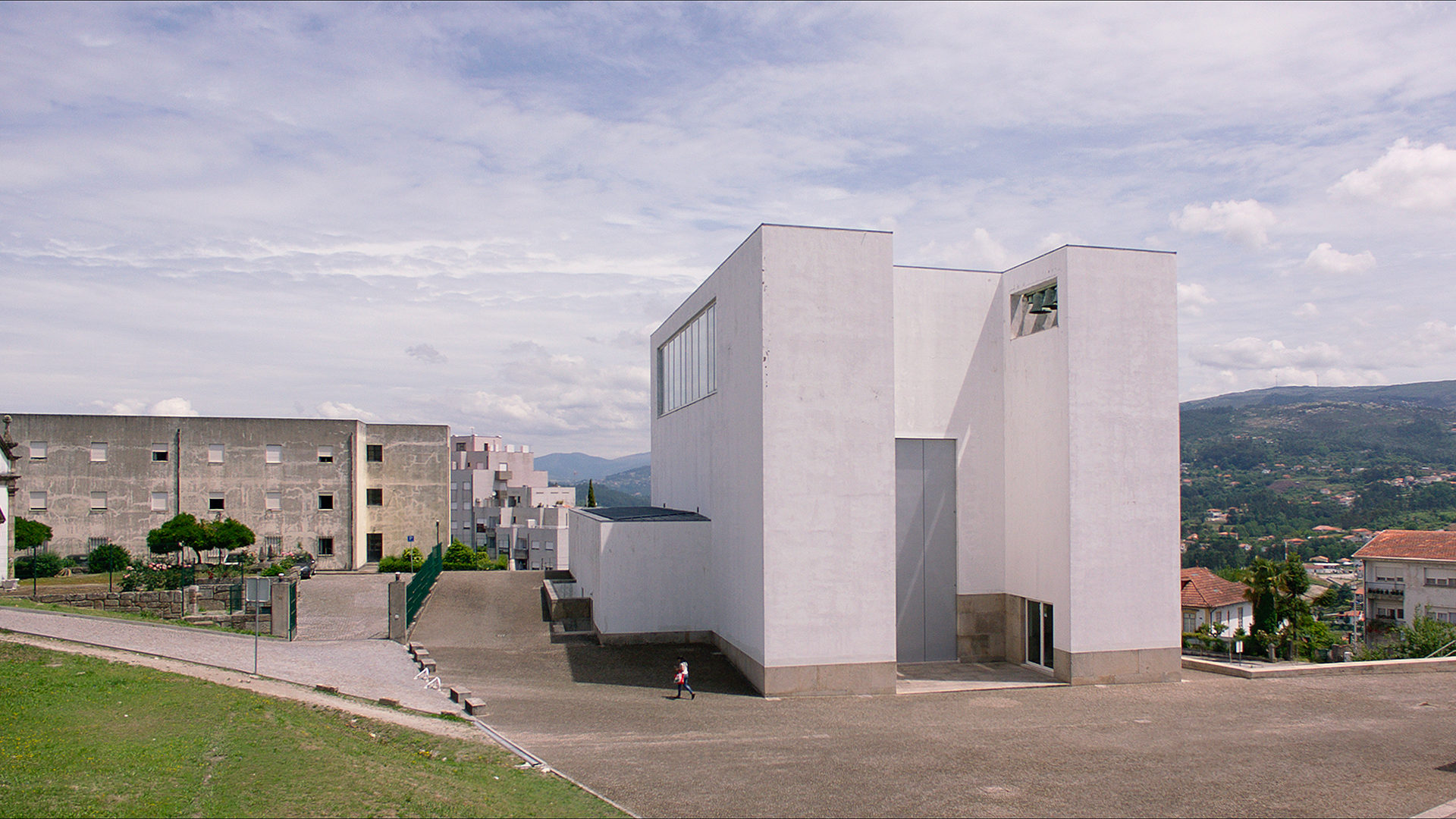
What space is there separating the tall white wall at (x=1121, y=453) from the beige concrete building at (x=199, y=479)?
148 ft

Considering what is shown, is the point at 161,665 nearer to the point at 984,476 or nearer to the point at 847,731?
the point at 847,731

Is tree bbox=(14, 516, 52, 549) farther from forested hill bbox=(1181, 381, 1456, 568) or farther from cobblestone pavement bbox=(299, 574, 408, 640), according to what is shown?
forested hill bbox=(1181, 381, 1456, 568)

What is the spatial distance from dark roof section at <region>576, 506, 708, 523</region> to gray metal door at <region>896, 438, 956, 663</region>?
559 centimetres

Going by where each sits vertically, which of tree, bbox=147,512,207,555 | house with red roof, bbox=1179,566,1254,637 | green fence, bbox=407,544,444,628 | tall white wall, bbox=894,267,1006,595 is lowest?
house with red roof, bbox=1179,566,1254,637

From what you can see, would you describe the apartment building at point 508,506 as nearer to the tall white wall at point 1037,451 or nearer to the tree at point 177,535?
the tree at point 177,535

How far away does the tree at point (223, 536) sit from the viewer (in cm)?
3909

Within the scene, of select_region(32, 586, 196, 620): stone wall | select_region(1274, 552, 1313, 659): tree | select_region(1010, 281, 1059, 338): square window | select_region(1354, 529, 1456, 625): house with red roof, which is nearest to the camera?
select_region(1010, 281, 1059, 338): square window

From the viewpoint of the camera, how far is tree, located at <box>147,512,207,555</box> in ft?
125

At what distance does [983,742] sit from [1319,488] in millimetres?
183935

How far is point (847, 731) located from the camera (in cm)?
1570

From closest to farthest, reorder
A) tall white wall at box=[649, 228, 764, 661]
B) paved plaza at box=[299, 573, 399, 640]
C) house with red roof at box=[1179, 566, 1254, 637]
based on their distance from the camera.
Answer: tall white wall at box=[649, 228, 764, 661], paved plaza at box=[299, 573, 399, 640], house with red roof at box=[1179, 566, 1254, 637]

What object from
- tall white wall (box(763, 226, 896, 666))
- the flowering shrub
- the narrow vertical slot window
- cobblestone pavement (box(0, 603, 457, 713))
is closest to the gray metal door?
tall white wall (box(763, 226, 896, 666))

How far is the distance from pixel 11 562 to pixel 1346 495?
183m

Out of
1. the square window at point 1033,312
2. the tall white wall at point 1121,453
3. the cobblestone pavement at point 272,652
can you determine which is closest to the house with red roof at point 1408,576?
the tall white wall at point 1121,453
